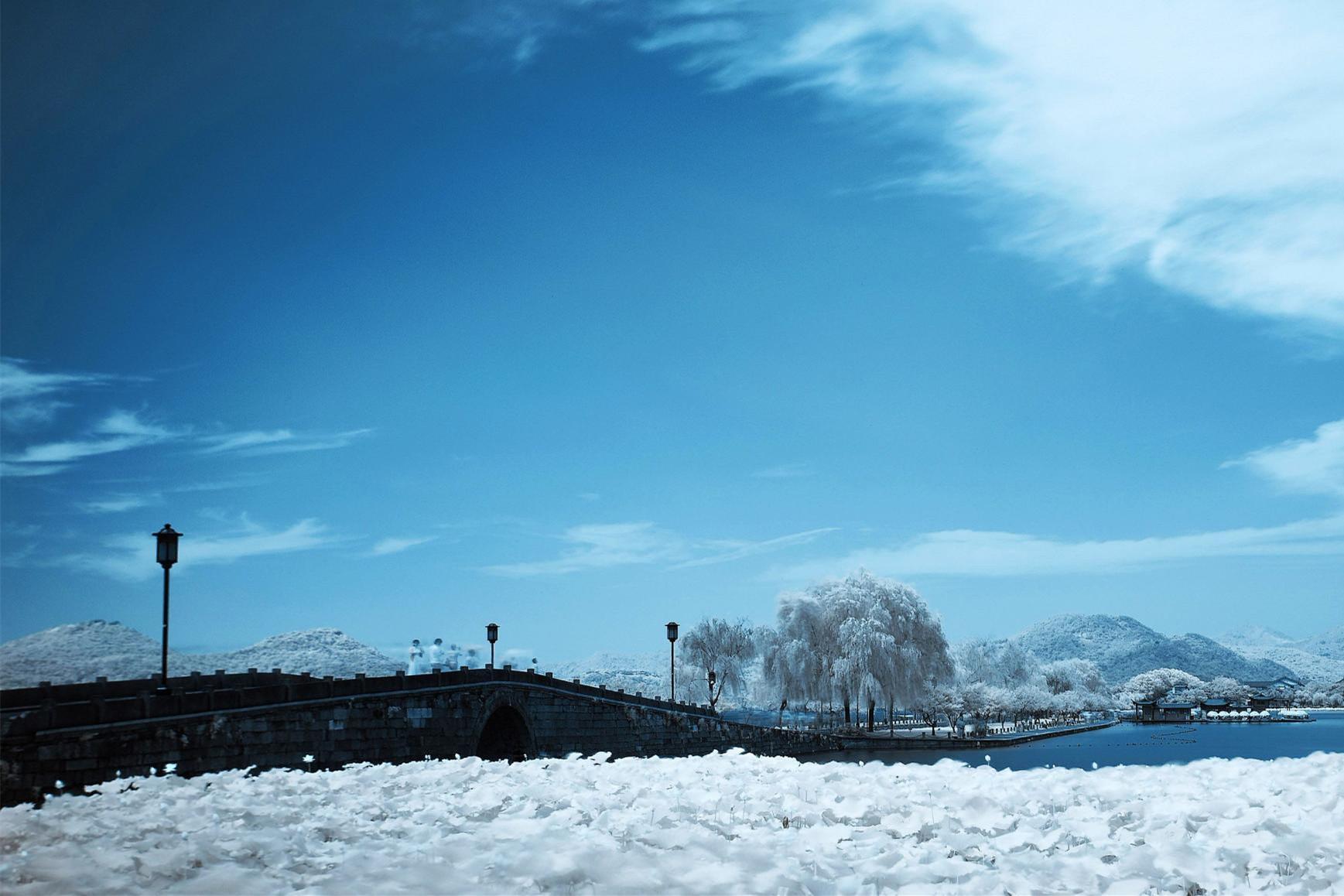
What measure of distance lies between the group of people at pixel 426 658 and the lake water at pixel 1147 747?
1270 cm

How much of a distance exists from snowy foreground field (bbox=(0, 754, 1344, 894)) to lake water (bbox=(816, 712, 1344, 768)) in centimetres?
2254

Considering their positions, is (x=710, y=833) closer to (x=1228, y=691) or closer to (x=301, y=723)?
(x=301, y=723)

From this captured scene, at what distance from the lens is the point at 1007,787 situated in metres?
8.09

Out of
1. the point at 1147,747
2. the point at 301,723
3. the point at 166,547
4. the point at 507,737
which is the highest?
the point at 166,547

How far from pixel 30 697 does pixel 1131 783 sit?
54.7 ft

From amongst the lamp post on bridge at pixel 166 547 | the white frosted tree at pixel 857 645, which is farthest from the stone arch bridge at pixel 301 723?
the white frosted tree at pixel 857 645

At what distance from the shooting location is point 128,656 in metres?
46.6

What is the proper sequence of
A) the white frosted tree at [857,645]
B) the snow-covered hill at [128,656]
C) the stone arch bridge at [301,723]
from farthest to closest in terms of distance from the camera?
the white frosted tree at [857,645] → the snow-covered hill at [128,656] → the stone arch bridge at [301,723]

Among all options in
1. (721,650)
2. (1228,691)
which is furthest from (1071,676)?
(721,650)

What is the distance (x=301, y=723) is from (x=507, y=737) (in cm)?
1054

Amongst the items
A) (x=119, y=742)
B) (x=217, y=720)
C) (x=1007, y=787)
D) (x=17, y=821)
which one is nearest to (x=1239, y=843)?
(x=1007, y=787)

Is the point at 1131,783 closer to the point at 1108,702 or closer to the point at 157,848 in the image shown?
the point at 157,848

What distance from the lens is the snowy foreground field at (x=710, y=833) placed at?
5.75 meters

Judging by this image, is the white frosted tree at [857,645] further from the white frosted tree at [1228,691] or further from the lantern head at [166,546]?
the white frosted tree at [1228,691]
